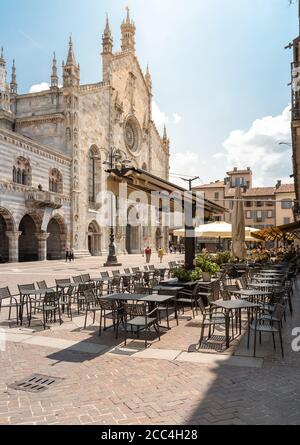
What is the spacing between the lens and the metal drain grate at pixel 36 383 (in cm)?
500

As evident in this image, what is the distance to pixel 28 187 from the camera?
3031cm

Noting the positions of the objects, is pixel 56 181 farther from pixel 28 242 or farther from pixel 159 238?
pixel 159 238

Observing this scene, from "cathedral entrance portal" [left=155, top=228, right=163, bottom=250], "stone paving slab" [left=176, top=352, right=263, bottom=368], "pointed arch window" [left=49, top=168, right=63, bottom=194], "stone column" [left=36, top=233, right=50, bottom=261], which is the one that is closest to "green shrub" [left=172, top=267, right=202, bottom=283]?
"stone paving slab" [left=176, top=352, right=263, bottom=368]

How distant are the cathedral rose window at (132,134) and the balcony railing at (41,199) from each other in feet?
60.5

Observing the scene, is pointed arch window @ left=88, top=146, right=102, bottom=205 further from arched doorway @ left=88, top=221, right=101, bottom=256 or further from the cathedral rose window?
the cathedral rose window

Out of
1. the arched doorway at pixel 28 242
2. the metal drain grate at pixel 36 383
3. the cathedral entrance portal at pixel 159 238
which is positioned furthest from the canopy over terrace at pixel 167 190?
the cathedral entrance portal at pixel 159 238

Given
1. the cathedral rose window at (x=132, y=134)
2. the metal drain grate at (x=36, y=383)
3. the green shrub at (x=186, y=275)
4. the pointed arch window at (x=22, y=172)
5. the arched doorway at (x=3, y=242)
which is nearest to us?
the metal drain grate at (x=36, y=383)

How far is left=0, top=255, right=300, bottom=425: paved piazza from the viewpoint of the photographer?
13.8 ft

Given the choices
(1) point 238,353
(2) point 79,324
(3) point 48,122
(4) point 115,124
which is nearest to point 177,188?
(2) point 79,324

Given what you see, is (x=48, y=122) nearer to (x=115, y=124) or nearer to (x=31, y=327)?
(x=115, y=124)

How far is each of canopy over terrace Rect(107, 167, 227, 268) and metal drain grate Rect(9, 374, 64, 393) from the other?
4448mm

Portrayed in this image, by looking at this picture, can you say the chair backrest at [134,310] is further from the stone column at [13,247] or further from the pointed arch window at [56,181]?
the pointed arch window at [56,181]

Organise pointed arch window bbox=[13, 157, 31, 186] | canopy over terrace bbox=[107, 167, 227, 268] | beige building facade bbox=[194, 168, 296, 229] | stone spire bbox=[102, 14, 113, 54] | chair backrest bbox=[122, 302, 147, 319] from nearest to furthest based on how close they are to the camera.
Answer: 1. chair backrest bbox=[122, 302, 147, 319]
2. canopy over terrace bbox=[107, 167, 227, 268]
3. pointed arch window bbox=[13, 157, 31, 186]
4. stone spire bbox=[102, 14, 113, 54]
5. beige building facade bbox=[194, 168, 296, 229]
